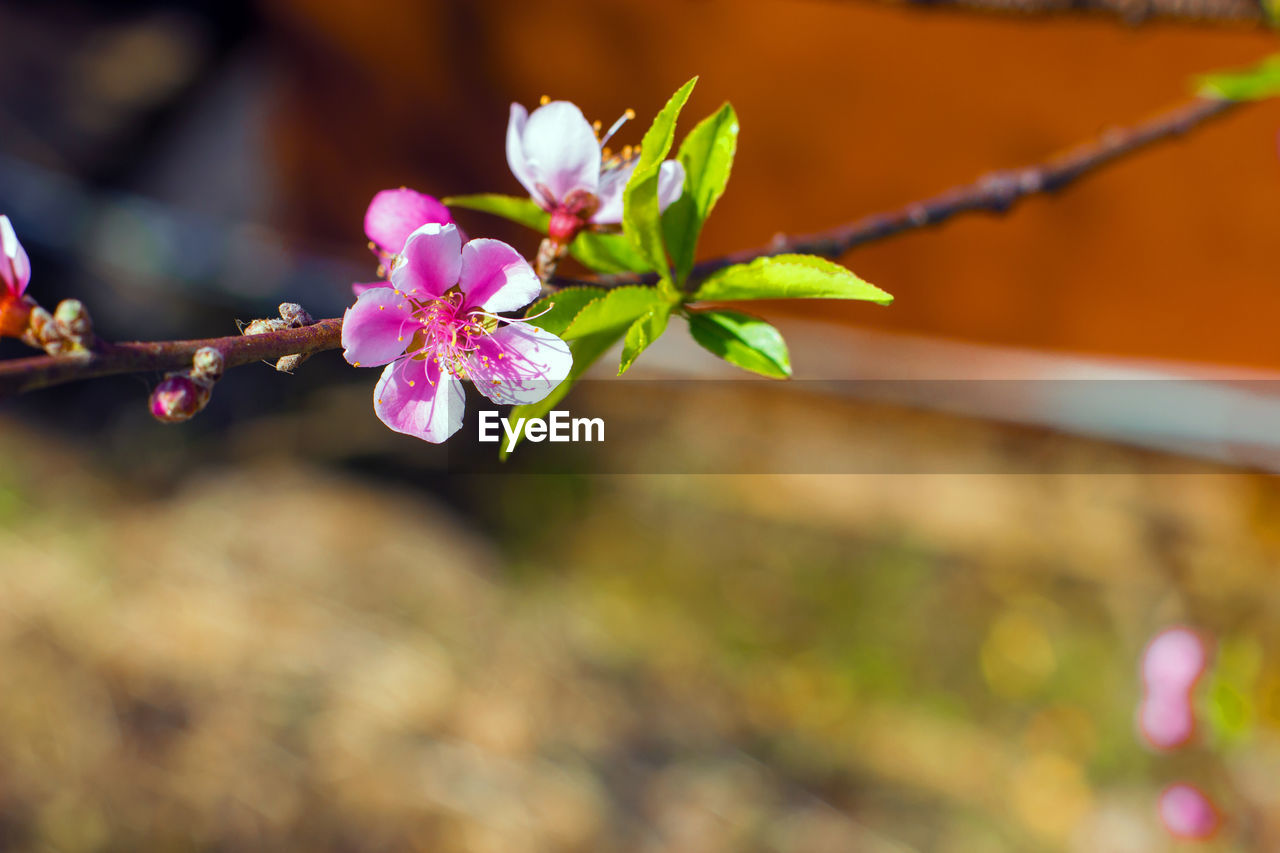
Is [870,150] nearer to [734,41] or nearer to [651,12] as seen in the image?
[734,41]

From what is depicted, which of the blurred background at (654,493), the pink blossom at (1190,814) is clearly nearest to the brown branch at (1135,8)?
the blurred background at (654,493)

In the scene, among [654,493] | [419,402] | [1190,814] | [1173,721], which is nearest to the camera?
[419,402]

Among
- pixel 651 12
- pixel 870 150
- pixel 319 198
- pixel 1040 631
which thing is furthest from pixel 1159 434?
pixel 319 198

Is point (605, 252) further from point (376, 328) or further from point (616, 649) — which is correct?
point (616, 649)

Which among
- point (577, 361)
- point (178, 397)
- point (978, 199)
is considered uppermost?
A: point (978, 199)

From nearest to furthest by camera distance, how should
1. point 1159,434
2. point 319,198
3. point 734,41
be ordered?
point 734,41 → point 1159,434 → point 319,198

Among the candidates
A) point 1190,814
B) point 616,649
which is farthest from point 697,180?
point 616,649
